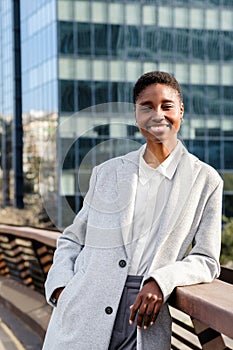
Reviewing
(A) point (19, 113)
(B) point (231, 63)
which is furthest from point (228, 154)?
(A) point (19, 113)

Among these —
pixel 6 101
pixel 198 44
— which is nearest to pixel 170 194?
pixel 198 44

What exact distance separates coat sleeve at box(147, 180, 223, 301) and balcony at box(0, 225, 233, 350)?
2.4 inches

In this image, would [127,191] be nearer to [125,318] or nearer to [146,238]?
[146,238]

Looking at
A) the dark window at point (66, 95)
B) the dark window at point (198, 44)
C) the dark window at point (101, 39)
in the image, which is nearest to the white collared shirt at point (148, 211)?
the dark window at point (66, 95)

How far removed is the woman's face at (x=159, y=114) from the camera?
2.89 metres

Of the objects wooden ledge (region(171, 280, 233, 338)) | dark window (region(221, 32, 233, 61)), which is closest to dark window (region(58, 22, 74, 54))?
dark window (region(221, 32, 233, 61))

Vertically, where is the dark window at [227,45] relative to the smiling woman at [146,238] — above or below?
Result: above

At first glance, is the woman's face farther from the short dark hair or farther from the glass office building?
the glass office building

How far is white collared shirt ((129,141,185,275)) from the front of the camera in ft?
9.27

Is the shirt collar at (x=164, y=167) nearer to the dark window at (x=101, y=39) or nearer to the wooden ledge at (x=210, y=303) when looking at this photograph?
the wooden ledge at (x=210, y=303)

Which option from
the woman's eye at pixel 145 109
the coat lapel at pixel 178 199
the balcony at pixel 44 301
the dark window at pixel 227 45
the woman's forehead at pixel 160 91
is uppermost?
the dark window at pixel 227 45

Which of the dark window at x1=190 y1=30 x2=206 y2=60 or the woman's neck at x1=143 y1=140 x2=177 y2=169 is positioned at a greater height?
the dark window at x1=190 y1=30 x2=206 y2=60

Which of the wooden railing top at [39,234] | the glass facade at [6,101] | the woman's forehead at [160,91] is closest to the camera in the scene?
the woman's forehead at [160,91]

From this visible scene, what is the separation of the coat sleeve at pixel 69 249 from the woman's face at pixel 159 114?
0.90 ft
